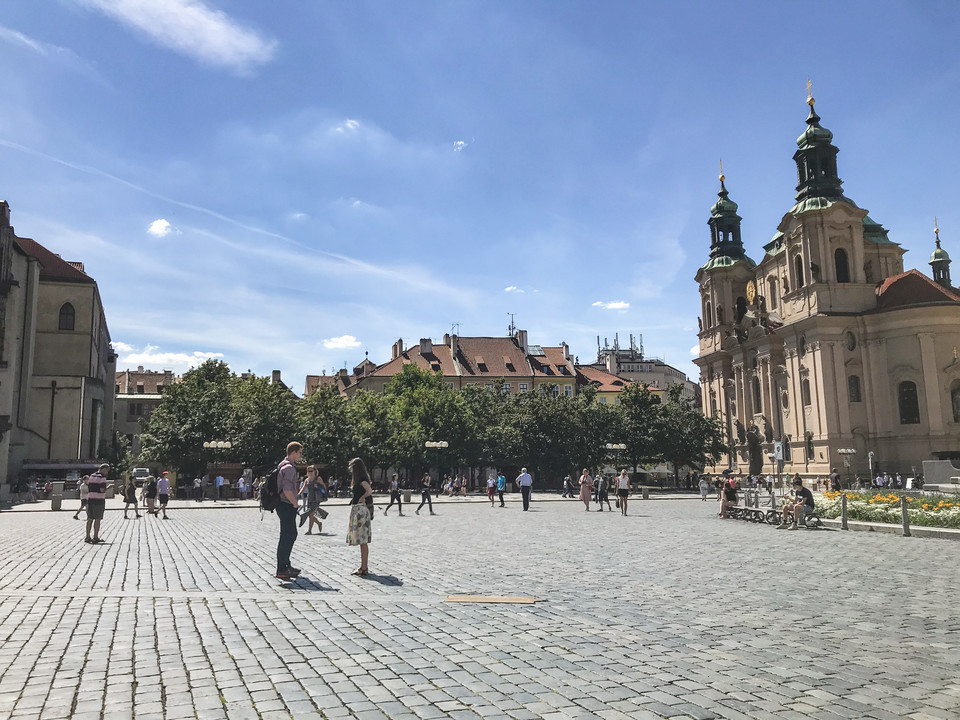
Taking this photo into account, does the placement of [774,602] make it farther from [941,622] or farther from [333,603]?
[333,603]

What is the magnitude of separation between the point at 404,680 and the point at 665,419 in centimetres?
5913

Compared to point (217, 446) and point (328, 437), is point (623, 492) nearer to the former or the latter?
point (328, 437)

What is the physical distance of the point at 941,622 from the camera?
7.99m

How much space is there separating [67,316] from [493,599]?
61708mm

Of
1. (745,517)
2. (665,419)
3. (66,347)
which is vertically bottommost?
(745,517)

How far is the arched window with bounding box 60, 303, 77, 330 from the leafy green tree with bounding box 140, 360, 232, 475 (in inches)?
520

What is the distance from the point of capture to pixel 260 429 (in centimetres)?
5050

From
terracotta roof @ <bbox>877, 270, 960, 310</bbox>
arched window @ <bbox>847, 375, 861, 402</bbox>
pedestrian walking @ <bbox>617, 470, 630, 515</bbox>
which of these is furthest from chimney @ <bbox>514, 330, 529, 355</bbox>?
pedestrian walking @ <bbox>617, 470, 630, 515</bbox>

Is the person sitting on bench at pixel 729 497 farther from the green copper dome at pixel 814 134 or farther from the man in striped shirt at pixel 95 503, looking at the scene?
the green copper dome at pixel 814 134

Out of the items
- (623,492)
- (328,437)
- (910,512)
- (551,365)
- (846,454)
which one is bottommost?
(910,512)

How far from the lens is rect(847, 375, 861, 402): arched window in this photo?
191ft

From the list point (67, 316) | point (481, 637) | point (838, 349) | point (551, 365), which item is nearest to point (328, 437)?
point (67, 316)

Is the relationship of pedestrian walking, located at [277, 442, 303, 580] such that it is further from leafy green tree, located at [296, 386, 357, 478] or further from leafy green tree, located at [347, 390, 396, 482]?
leafy green tree, located at [347, 390, 396, 482]

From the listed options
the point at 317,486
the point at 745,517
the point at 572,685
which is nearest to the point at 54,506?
the point at 317,486
